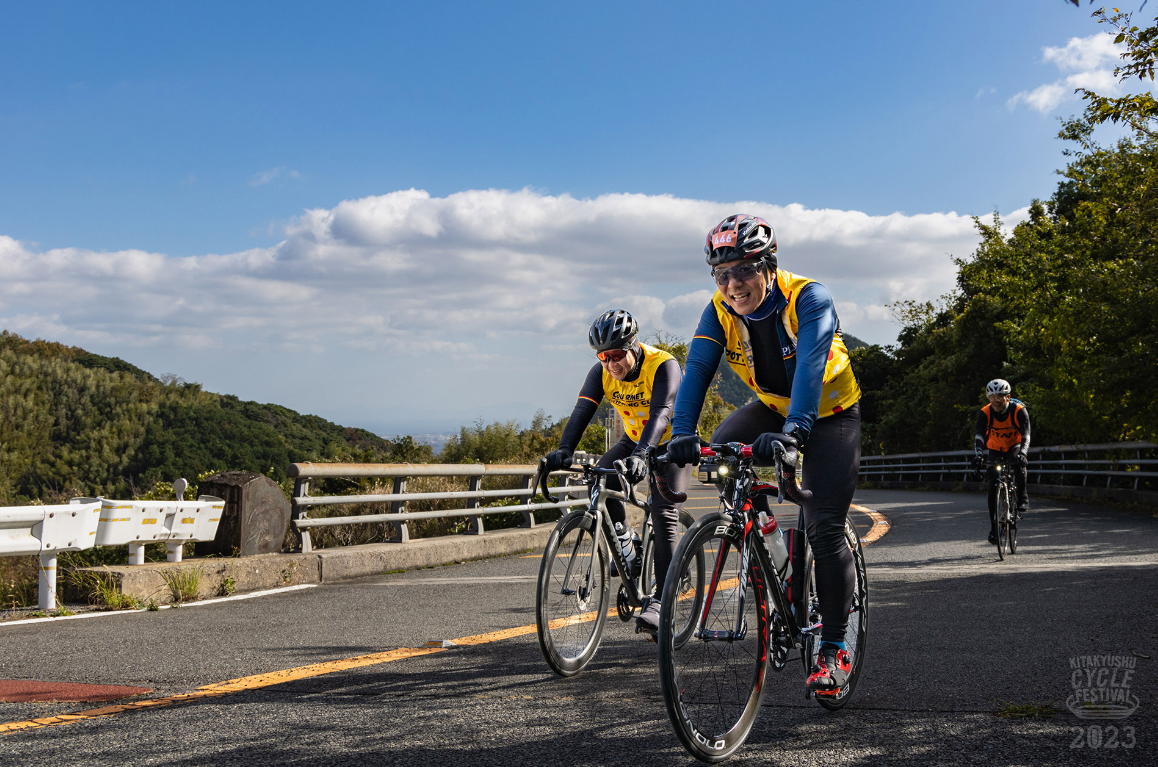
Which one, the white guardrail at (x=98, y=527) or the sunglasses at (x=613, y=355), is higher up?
the sunglasses at (x=613, y=355)

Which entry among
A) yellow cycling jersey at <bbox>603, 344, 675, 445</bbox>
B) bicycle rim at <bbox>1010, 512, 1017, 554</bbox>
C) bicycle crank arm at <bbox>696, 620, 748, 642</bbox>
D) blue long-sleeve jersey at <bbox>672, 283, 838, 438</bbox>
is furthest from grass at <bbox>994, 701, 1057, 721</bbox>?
bicycle rim at <bbox>1010, 512, 1017, 554</bbox>

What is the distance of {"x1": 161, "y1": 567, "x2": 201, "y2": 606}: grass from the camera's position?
7.49 m

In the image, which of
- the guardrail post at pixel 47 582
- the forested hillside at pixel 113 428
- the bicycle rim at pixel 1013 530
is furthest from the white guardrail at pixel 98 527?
the forested hillside at pixel 113 428

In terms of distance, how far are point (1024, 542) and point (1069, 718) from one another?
8.47m

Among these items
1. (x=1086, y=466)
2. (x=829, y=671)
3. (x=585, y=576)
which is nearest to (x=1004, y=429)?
(x=585, y=576)

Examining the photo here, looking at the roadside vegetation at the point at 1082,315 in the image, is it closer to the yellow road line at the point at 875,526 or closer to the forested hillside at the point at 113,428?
the yellow road line at the point at 875,526

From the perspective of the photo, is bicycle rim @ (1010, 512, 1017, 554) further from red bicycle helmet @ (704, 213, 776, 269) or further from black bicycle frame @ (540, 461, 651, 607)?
red bicycle helmet @ (704, 213, 776, 269)

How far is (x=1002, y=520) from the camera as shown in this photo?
32.6ft

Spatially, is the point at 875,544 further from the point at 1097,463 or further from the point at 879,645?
the point at 1097,463

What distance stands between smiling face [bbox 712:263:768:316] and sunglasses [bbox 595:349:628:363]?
164 cm

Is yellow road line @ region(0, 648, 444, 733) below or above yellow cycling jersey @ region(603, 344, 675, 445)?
below

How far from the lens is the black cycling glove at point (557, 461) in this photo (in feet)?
16.6

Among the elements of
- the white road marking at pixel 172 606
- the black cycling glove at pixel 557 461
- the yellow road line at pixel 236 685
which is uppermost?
the black cycling glove at pixel 557 461

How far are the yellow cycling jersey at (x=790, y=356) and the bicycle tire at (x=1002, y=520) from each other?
6.74 meters
